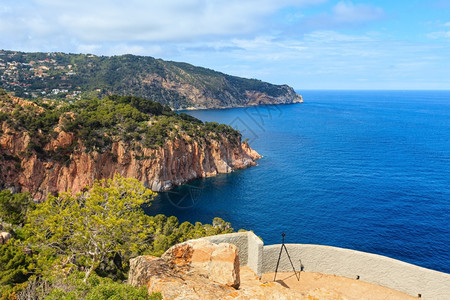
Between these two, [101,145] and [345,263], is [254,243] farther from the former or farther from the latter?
[101,145]

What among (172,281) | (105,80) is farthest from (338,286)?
(105,80)

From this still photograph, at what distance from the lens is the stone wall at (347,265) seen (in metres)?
16.4

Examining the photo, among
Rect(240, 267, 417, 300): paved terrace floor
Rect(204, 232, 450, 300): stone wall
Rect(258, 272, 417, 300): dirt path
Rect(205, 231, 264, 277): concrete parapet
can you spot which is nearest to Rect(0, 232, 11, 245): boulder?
Rect(205, 231, 264, 277): concrete parapet

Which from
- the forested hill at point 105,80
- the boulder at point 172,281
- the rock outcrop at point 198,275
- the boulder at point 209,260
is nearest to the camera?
the boulder at point 172,281

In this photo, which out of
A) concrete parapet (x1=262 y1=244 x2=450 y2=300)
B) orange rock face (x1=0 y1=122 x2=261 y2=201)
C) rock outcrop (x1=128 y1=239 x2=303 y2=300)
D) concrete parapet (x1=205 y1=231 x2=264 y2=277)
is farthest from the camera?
orange rock face (x1=0 y1=122 x2=261 y2=201)

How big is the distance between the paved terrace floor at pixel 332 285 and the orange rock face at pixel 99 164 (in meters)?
41.0

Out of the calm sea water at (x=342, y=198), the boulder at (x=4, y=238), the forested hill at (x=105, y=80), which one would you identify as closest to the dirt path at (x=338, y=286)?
the boulder at (x=4, y=238)

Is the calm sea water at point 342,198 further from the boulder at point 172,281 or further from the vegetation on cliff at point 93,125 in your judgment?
the boulder at point 172,281

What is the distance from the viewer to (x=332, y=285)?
1773 centimetres

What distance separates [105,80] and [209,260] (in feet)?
512

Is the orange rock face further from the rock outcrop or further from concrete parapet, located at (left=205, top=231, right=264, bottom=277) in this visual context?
the rock outcrop

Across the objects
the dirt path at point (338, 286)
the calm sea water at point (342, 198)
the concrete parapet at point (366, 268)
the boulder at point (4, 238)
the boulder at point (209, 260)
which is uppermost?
the boulder at point (209, 260)

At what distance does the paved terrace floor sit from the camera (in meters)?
16.7

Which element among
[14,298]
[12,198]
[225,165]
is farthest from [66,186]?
[14,298]
